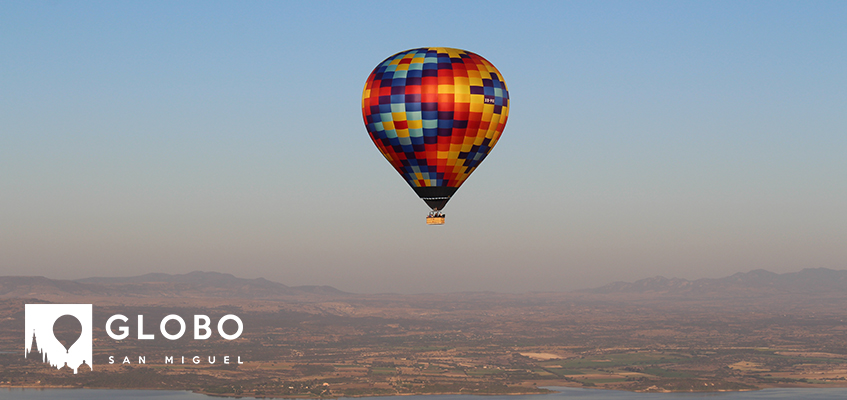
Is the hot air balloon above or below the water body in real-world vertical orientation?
above

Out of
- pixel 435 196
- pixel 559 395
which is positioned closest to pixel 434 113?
pixel 435 196

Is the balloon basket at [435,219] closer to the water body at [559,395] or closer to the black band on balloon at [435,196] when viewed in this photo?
the black band on balloon at [435,196]

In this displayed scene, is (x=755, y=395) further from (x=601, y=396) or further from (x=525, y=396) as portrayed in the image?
(x=525, y=396)

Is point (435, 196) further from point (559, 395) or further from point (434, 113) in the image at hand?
point (559, 395)

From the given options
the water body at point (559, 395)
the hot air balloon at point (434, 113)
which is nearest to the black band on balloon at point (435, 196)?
the hot air balloon at point (434, 113)

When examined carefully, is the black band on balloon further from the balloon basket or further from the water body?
the water body

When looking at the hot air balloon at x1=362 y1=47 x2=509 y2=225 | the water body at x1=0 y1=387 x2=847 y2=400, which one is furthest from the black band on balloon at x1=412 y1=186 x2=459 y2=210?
the water body at x1=0 y1=387 x2=847 y2=400

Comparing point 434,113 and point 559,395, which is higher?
point 434,113
